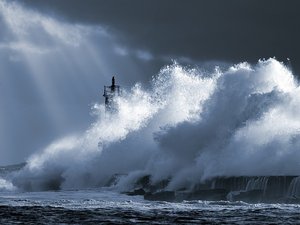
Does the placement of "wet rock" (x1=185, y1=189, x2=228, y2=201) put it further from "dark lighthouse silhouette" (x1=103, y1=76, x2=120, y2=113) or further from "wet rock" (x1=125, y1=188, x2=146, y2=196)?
"dark lighthouse silhouette" (x1=103, y1=76, x2=120, y2=113)

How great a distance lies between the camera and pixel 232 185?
29125mm

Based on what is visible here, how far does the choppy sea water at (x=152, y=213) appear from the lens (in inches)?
739

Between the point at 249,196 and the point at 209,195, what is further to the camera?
the point at 209,195

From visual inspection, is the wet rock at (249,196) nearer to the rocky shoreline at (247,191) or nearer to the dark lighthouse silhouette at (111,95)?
the rocky shoreline at (247,191)

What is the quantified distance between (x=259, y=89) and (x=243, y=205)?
13533mm

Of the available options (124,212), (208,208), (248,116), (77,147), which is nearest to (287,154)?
(248,116)

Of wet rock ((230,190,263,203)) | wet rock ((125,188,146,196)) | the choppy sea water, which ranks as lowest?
the choppy sea water

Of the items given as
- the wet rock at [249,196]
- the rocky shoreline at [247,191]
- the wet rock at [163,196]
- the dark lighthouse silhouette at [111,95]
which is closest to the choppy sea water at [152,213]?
the wet rock at [249,196]

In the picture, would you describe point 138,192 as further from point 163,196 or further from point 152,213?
point 152,213

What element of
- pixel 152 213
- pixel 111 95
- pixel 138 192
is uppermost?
pixel 111 95

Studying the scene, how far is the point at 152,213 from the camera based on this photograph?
839 inches

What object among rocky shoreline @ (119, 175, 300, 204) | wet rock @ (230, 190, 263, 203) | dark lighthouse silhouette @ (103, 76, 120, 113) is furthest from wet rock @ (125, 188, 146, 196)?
dark lighthouse silhouette @ (103, 76, 120, 113)

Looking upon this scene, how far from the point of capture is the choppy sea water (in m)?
18.8

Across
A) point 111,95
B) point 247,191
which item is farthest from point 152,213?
point 111,95
